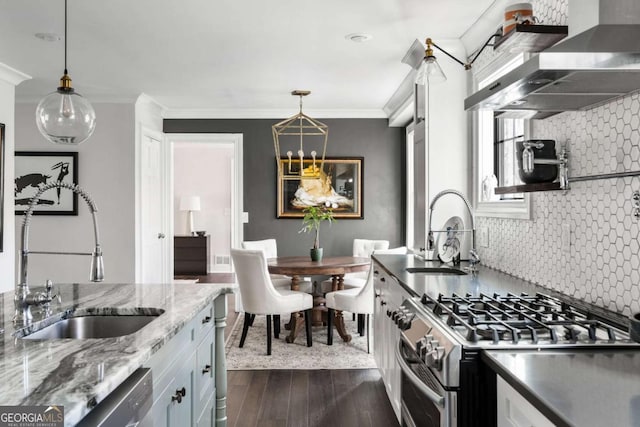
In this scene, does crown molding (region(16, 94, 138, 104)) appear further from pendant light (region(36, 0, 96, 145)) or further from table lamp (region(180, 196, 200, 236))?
table lamp (region(180, 196, 200, 236))

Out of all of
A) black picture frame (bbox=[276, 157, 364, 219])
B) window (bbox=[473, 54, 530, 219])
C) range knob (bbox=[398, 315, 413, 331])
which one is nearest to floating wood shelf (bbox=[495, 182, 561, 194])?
window (bbox=[473, 54, 530, 219])

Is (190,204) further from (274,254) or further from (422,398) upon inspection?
(422,398)

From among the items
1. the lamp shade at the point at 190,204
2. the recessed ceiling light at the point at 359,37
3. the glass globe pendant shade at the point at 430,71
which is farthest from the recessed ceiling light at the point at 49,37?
the lamp shade at the point at 190,204

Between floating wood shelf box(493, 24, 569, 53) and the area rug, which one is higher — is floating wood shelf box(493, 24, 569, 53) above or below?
above

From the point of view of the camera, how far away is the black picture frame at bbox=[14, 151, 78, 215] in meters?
5.46

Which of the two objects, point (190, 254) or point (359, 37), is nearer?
point (359, 37)

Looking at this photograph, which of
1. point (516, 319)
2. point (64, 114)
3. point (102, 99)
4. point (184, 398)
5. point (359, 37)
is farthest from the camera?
point (102, 99)

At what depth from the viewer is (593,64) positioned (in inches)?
56.8

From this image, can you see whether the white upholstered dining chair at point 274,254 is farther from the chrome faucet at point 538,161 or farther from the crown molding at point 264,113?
the chrome faucet at point 538,161

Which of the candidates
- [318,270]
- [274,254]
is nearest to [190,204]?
[274,254]

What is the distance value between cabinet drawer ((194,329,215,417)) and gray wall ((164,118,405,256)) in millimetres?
3715

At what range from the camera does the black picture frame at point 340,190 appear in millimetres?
6199

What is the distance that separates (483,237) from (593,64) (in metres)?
1.96

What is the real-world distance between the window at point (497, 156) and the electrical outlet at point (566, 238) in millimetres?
→ 376
